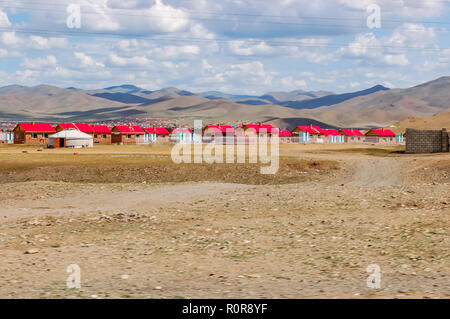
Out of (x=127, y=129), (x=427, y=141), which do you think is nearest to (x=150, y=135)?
(x=127, y=129)

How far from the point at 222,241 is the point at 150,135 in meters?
117

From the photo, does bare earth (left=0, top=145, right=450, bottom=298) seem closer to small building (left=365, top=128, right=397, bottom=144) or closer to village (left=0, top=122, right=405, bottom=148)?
village (left=0, top=122, right=405, bottom=148)

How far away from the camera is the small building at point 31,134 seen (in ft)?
357

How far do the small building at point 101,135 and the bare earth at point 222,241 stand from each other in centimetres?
8926

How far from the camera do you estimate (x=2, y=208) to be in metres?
23.7

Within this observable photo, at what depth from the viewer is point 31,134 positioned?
4304 inches

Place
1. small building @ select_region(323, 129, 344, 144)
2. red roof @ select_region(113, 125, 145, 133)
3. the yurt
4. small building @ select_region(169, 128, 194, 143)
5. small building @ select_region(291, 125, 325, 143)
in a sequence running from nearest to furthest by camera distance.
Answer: the yurt → red roof @ select_region(113, 125, 145, 133) → small building @ select_region(169, 128, 194, 143) → small building @ select_region(291, 125, 325, 143) → small building @ select_region(323, 129, 344, 144)

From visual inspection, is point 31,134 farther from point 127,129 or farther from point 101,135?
point 127,129

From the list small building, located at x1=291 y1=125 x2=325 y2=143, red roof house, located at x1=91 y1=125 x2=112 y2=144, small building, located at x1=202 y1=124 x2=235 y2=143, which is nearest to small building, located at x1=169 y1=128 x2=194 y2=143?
small building, located at x1=202 y1=124 x2=235 y2=143

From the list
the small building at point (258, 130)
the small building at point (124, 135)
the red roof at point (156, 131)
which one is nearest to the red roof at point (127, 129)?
the small building at point (124, 135)

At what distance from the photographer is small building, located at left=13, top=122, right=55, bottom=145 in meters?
109

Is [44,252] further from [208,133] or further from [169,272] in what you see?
[208,133]
